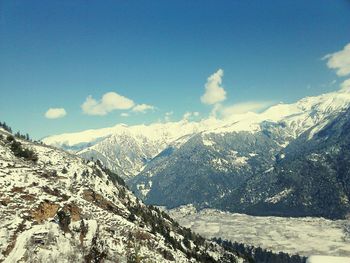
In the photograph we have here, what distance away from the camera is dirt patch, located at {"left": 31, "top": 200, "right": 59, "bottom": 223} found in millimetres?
90000

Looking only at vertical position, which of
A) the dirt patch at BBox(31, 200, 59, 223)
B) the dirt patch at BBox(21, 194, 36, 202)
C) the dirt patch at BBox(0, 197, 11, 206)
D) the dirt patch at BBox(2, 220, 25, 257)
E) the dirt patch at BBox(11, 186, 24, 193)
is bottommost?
the dirt patch at BBox(2, 220, 25, 257)

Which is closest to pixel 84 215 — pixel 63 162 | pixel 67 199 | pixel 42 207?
pixel 67 199

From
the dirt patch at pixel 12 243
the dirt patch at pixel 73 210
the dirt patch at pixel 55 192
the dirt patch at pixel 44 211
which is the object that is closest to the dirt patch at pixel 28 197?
the dirt patch at pixel 44 211

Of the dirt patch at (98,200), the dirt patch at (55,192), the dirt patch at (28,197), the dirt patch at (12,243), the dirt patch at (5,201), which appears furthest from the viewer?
the dirt patch at (98,200)

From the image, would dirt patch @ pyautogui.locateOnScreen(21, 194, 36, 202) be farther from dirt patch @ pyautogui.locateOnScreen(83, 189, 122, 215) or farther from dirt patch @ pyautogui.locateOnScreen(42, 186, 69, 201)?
dirt patch @ pyautogui.locateOnScreen(83, 189, 122, 215)

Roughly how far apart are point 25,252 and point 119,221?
43.2 metres

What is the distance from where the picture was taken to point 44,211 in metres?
93.2

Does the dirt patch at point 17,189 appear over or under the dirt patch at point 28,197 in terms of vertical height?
over

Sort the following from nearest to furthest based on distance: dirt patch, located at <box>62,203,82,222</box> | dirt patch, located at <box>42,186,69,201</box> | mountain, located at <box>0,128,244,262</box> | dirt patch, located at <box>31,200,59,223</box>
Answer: mountain, located at <box>0,128,244,262</box>, dirt patch, located at <box>31,200,59,223</box>, dirt patch, located at <box>62,203,82,222</box>, dirt patch, located at <box>42,186,69,201</box>

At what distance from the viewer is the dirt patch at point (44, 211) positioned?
90.0 m

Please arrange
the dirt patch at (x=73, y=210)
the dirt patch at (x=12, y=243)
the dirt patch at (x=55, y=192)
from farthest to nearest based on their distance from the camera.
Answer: the dirt patch at (x=55, y=192) < the dirt patch at (x=73, y=210) < the dirt patch at (x=12, y=243)

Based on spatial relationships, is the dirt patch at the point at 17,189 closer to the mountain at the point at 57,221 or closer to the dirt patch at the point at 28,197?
the mountain at the point at 57,221

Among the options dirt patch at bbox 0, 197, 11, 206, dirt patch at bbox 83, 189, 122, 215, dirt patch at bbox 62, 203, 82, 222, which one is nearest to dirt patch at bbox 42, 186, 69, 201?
dirt patch at bbox 62, 203, 82, 222

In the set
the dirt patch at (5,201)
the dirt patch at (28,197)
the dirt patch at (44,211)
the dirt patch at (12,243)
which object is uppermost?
the dirt patch at (28,197)
